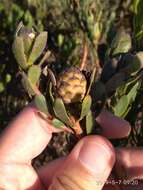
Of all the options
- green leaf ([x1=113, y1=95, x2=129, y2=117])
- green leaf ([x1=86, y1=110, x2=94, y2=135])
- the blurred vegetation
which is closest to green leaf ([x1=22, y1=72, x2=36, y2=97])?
green leaf ([x1=86, y1=110, x2=94, y2=135])

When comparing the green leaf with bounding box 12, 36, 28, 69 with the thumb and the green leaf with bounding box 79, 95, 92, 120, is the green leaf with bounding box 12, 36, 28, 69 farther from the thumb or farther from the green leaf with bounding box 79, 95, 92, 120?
the thumb

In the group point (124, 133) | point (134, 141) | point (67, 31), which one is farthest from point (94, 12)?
point (124, 133)

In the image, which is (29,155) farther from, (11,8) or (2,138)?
(11,8)

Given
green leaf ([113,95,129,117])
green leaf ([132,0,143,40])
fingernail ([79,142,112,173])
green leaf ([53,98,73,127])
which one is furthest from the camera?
green leaf ([132,0,143,40])

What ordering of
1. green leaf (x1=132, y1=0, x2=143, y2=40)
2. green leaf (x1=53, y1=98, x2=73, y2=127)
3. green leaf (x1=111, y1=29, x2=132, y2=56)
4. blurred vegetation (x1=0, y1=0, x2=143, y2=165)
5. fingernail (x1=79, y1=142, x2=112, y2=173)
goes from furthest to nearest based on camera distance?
A: blurred vegetation (x1=0, y1=0, x2=143, y2=165) < green leaf (x1=132, y1=0, x2=143, y2=40) < fingernail (x1=79, y1=142, x2=112, y2=173) < green leaf (x1=111, y1=29, x2=132, y2=56) < green leaf (x1=53, y1=98, x2=73, y2=127)

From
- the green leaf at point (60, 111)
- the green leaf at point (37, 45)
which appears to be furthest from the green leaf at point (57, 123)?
the green leaf at point (37, 45)

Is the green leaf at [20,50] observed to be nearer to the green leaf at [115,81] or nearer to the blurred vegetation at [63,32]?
the green leaf at [115,81]

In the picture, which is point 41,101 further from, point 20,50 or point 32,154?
point 32,154
